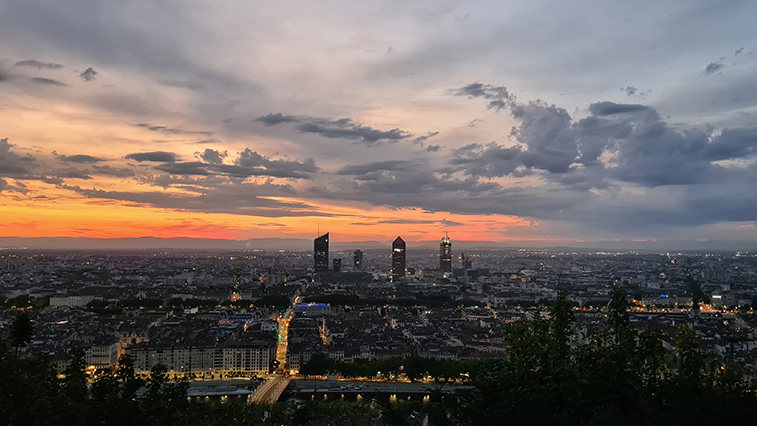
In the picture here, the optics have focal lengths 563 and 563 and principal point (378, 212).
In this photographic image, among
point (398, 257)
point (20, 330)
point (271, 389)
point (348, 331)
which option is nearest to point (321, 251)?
point (398, 257)

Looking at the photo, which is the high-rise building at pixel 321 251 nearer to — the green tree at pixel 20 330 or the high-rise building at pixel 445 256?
the high-rise building at pixel 445 256

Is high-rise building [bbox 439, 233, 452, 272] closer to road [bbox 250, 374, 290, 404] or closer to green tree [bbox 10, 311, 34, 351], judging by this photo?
road [bbox 250, 374, 290, 404]

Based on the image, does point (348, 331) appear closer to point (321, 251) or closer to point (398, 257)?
point (398, 257)

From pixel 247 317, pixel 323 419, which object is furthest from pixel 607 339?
pixel 247 317

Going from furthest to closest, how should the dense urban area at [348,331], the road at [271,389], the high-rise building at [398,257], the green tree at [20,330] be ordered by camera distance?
the high-rise building at [398,257], the road at [271,389], the dense urban area at [348,331], the green tree at [20,330]

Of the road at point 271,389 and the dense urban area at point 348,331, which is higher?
the dense urban area at point 348,331

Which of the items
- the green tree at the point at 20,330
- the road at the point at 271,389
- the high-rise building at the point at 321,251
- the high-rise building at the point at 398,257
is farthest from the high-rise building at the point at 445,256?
the green tree at the point at 20,330

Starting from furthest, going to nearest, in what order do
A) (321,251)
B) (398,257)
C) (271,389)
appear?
(321,251)
(398,257)
(271,389)

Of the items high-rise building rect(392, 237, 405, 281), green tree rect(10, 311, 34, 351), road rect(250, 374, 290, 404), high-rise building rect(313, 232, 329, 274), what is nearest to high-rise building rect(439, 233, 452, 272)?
high-rise building rect(392, 237, 405, 281)
